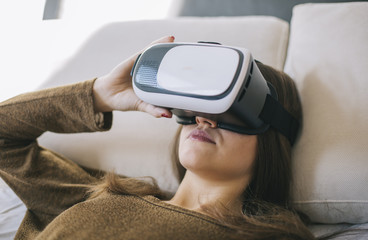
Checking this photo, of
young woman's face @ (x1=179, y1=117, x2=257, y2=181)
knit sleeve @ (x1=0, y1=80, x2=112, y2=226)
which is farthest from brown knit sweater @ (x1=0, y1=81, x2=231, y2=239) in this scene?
young woman's face @ (x1=179, y1=117, x2=257, y2=181)

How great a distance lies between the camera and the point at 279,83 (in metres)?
0.91

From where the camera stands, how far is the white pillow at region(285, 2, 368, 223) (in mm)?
847

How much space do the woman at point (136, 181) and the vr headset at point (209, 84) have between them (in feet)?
0.25

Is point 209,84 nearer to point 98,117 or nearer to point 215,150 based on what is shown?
point 215,150

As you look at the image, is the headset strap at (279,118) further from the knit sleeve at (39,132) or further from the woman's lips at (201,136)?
the knit sleeve at (39,132)

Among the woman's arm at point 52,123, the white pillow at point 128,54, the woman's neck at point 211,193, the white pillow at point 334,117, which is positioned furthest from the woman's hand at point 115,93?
the white pillow at point 334,117

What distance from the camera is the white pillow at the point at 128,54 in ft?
3.54

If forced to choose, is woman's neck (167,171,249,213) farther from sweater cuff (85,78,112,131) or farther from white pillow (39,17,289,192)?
sweater cuff (85,78,112,131)

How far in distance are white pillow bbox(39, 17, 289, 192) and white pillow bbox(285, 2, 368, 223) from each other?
165 millimetres

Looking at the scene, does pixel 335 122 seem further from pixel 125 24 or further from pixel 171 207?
pixel 125 24

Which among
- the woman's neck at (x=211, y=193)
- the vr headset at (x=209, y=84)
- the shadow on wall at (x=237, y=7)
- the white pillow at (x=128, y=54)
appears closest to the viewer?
the vr headset at (x=209, y=84)

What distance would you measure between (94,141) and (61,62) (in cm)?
35

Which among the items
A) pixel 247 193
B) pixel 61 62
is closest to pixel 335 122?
pixel 247 193

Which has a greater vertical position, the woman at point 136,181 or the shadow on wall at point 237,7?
the shadow on wall at point 237,7
